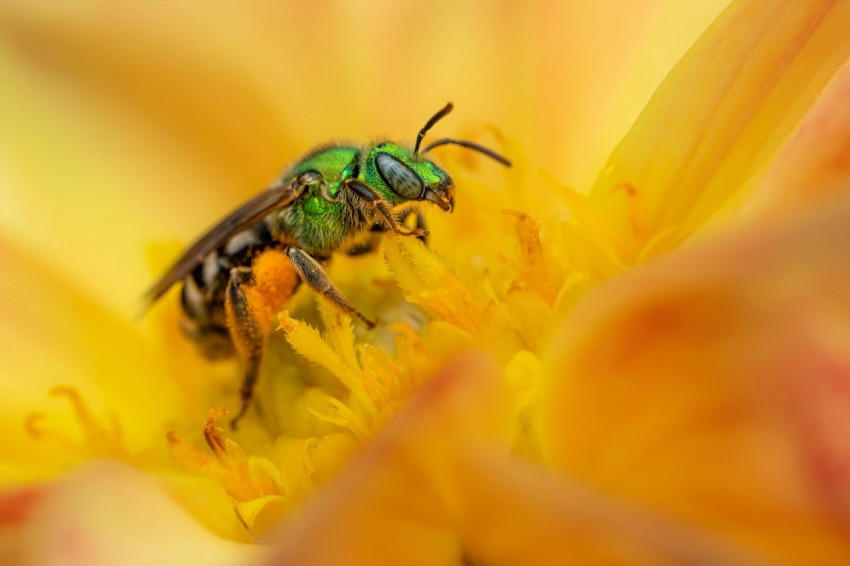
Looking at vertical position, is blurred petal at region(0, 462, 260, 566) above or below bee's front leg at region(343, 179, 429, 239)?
below

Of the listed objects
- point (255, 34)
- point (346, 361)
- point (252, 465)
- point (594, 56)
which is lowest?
point (252, 465)

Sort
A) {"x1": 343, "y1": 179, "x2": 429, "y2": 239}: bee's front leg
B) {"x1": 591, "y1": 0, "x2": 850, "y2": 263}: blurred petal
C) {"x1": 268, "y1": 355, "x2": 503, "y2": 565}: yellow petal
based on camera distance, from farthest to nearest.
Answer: {"x1": 343, "y1": 179, "x2": 429, "y2": 239}: bee's front leg, {"x1": 591, "y1": 0, "x2": 850, "y2": 263}: blurred petal, {"x1": 268, "y1": 355, "x2": 503, "y2": 565}: yellow petal

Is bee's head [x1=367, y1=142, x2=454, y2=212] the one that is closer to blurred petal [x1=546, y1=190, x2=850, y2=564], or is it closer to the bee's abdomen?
the bee's abdomen

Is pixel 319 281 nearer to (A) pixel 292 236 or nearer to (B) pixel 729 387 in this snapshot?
(A) pixel 292 236

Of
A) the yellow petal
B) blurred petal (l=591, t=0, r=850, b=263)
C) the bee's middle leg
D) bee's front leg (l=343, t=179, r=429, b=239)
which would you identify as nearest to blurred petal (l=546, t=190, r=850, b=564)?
the yellow petal

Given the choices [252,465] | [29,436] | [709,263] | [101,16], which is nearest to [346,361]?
[252,465]

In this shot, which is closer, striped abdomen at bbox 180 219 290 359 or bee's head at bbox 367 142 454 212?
bee's head at bbox 367 142 454 212

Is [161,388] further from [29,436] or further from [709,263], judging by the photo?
[709,263]
